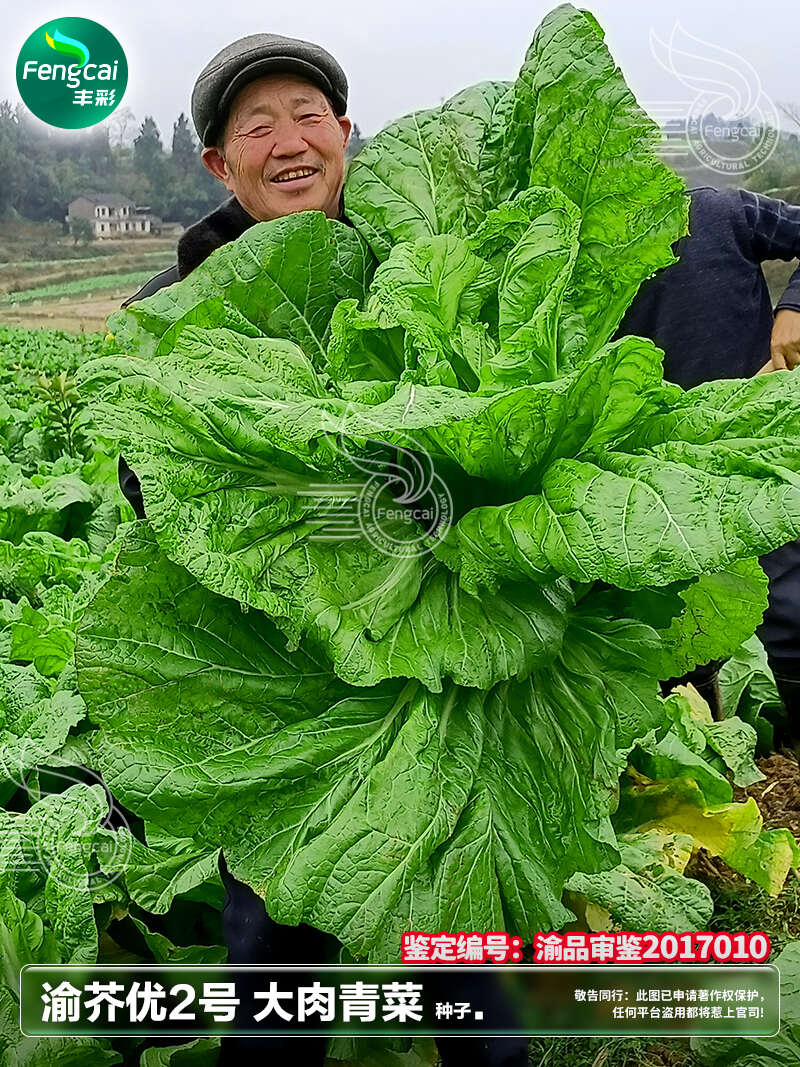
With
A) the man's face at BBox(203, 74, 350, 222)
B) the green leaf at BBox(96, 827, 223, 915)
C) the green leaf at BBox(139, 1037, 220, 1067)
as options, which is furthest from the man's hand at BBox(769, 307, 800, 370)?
the green leaf at BBox(139, 1037, 220, 1067)

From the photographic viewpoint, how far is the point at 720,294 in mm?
1828

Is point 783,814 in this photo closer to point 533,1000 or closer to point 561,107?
point 533,1000

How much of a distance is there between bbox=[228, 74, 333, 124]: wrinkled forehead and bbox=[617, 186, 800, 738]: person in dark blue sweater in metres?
0.68

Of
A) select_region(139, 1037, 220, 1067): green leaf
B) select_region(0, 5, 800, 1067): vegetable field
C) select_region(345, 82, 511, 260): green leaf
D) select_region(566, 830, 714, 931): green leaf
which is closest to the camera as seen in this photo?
select_region(0, 5, 800, 1067): vegetable field

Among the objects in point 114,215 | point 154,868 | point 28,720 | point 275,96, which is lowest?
point 154,868

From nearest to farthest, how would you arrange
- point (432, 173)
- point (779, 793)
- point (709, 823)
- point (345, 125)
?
1. point (432, 173)
2. point (345, 125)
3. point (709, 823)
4. point (779, 793)

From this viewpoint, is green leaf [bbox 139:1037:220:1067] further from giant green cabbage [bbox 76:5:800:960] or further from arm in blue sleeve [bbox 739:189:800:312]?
arm in blue sleeve [bbox 739:189:800:312]

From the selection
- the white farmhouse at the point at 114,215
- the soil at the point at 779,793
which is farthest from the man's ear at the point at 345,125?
the soil at the point at 779,793

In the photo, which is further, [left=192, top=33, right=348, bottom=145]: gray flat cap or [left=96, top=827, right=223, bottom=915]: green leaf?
[left=96, top=827, right=223, bottom=915]: green leaf

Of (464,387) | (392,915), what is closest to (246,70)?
(464,387)

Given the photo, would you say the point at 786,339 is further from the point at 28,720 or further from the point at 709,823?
the point at 28,720

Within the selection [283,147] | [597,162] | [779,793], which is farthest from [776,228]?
[779,793]

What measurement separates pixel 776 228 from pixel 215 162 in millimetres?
975

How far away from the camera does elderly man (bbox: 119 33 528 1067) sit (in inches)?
51.0
